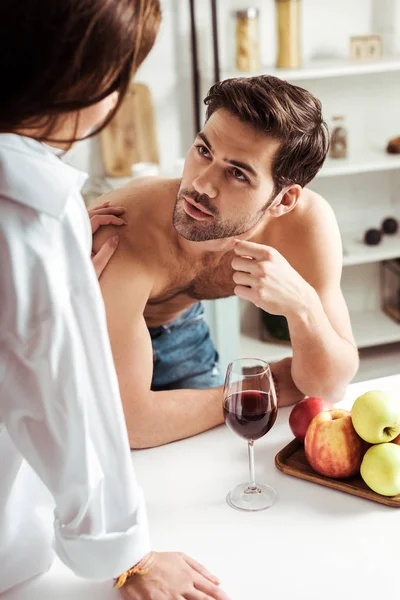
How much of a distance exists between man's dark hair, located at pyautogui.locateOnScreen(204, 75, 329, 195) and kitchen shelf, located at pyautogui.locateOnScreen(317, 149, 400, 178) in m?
1.62

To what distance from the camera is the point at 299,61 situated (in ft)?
10.7

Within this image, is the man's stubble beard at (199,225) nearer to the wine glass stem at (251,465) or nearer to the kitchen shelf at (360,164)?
the wine glass stem at (251,465)

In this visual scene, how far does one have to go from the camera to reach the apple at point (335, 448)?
4.02 ft

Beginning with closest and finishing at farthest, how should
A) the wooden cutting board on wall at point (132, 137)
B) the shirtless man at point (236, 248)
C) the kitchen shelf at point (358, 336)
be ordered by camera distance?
the shirtless man at point (236, 248) → the wooden cutting board on wall at point (132, 137) → the kitchen shelf at point (358, 336)

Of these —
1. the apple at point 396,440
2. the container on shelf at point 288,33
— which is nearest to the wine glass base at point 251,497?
the apple at point 396,440

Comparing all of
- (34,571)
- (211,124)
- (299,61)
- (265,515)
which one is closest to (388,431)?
(265,515)

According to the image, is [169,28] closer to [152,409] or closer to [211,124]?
[211,124]

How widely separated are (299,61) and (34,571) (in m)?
2.69

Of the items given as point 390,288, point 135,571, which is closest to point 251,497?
point 135,571

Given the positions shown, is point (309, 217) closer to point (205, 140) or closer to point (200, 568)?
point (205, 140)

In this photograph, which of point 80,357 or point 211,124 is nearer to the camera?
point 80,357

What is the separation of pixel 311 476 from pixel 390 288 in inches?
112

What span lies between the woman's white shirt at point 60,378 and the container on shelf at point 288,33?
2560mm

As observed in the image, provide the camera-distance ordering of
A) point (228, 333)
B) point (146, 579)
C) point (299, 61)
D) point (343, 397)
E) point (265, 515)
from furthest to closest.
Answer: point (299, 61)
point (228, 333)
point (343, 397)
point (265, 515)
point (146, 579)
